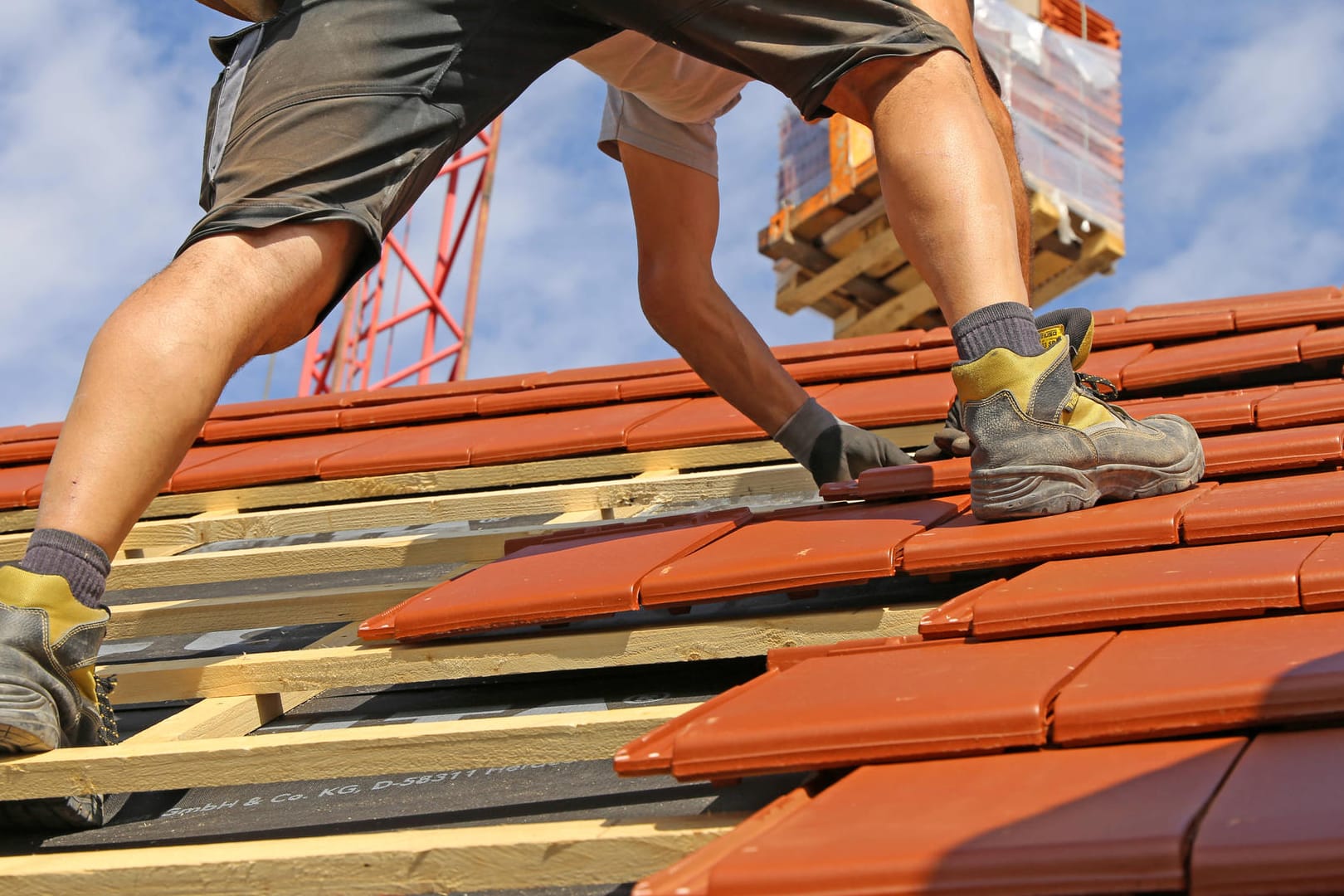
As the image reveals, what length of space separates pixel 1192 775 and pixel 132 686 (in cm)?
151

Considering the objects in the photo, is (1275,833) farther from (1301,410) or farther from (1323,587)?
(1301,410)

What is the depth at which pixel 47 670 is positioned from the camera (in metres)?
1.62

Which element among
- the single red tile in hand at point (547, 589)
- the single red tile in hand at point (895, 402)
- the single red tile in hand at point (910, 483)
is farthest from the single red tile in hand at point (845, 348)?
the single red tile in hand at point (547, 589)

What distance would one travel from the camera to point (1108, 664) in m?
1.21

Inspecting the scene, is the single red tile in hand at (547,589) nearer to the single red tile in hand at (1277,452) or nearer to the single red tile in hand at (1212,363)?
the single red tile in hand at (1277,452)

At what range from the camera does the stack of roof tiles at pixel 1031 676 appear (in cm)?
90

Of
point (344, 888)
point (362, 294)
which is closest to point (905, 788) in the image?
point (344, 888)

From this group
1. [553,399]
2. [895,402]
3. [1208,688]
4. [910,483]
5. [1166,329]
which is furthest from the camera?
[553,399]

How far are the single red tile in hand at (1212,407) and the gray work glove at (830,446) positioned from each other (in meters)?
0.45

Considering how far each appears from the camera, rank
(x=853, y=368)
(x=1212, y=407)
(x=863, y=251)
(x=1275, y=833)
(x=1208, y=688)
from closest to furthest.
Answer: (x=1275, y=833) < (x=1208, y=688) < (x=1212, y=407) < (x=853, y=368) < (x=863, y=251)

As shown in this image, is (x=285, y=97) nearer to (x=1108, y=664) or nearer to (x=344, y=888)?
(x=344, y=888)

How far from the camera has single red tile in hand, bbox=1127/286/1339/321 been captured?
3.48 meters

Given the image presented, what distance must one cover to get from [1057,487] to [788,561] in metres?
0.36

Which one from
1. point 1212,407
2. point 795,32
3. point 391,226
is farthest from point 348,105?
point 1212,407
